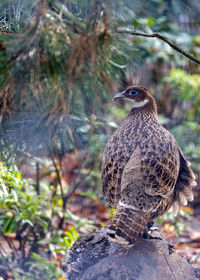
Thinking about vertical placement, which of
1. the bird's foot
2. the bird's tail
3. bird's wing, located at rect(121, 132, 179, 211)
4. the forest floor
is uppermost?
bird's wing, located at rect(121, 132, 179, 211)

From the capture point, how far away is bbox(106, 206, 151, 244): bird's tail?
2.14m

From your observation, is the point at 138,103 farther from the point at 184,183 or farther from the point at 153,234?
the point at 153,234

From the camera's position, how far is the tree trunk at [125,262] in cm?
228

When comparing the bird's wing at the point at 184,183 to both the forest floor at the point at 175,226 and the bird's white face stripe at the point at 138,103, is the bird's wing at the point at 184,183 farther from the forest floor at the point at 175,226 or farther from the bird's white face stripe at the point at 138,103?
the forest floor at the point at 175,226

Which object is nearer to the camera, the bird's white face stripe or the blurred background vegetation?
the blurred background vegetation

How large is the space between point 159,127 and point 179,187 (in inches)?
22.3

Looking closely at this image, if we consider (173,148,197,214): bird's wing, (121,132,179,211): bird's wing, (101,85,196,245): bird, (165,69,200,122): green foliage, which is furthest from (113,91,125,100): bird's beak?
(165,69,200,122): green foliage

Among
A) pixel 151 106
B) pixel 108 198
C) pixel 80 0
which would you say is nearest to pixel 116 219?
pixel 108 198

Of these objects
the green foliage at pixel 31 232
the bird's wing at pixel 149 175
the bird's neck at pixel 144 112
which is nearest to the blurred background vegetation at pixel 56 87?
the green foliage at pixel 31 232

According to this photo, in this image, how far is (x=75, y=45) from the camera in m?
1.93

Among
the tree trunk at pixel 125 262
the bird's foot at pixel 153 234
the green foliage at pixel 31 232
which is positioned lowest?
the green foliage at pixel 31 232

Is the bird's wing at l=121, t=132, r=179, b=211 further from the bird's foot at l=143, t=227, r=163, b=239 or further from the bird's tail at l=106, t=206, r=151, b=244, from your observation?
the bird's foot at l=143, t=227, r=163, b=239

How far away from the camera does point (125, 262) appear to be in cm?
234

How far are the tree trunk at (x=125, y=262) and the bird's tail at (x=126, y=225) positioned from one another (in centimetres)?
21
